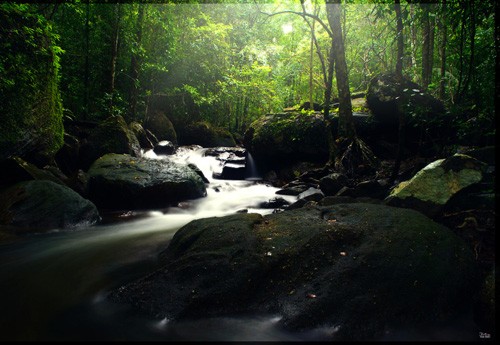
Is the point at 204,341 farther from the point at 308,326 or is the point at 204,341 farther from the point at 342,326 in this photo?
the point at 342,326

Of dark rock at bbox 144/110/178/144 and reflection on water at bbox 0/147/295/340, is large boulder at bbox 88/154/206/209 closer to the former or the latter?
reflection on water at bbox 0/147/295/340

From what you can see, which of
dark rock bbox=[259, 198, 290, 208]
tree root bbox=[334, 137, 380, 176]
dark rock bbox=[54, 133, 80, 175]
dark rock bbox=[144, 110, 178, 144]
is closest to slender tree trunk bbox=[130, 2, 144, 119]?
dark rock bbox=[144, 110, 178, 144]

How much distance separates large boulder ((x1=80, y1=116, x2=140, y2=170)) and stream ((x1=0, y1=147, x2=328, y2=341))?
429 cm

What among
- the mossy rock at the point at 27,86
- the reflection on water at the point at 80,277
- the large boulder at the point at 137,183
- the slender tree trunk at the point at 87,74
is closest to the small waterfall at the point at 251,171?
the large boulder at the point at 137,183

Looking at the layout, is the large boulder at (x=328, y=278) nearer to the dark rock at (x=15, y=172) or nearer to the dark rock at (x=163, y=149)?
the dark rock at (x=15, y=172)

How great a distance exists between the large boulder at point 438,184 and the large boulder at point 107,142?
9.61m

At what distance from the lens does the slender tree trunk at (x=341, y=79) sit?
9953 millimetres

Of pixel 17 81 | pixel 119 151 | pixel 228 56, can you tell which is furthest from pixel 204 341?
pixel 228 56

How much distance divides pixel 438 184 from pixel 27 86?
890 centimetres

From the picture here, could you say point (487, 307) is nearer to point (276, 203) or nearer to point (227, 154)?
point (276, 203)

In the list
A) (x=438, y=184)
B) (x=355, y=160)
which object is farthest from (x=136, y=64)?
(x=438, y=184)

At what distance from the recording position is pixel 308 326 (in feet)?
9.25

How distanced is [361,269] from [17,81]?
8133mm

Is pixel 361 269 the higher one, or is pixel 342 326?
pixel 361 269
